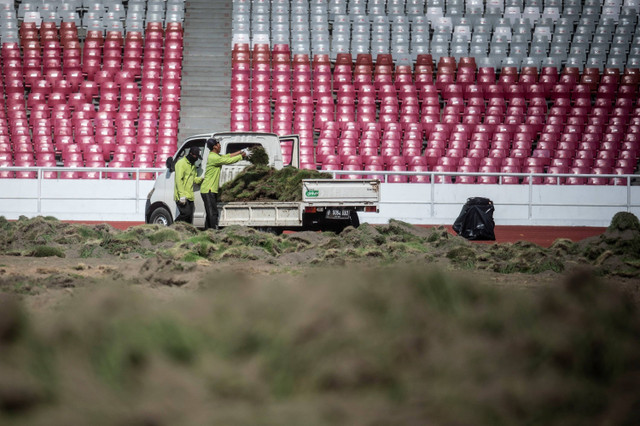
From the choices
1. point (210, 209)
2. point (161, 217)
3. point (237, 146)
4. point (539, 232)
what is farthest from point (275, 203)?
point (539, 232)

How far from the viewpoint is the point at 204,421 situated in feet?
7.96

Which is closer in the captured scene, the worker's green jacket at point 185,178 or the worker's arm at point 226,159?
the worker's arm at point 226,159

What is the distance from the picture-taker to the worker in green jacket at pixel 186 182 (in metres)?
13.1

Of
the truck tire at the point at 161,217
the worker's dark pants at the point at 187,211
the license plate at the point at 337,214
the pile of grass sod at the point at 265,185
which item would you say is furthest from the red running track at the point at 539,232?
the pile of grass sod at the point at 265,185

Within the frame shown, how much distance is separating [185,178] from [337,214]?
2.70m

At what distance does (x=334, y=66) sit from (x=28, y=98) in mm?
10208

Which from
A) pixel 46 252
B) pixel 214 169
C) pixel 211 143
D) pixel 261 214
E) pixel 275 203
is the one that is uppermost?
pixel 211 143

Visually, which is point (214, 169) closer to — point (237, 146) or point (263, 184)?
point (263, 184)

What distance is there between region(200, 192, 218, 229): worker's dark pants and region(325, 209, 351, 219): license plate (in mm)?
1922

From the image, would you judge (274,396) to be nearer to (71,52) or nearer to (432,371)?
(432,371)

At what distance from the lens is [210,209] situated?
1302 cm

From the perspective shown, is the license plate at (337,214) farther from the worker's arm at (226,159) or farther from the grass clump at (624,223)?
the grass clump at (624,223)

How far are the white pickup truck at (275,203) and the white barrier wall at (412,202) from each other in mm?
4498

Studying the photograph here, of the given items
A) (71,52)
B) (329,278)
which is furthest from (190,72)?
(329,278)
